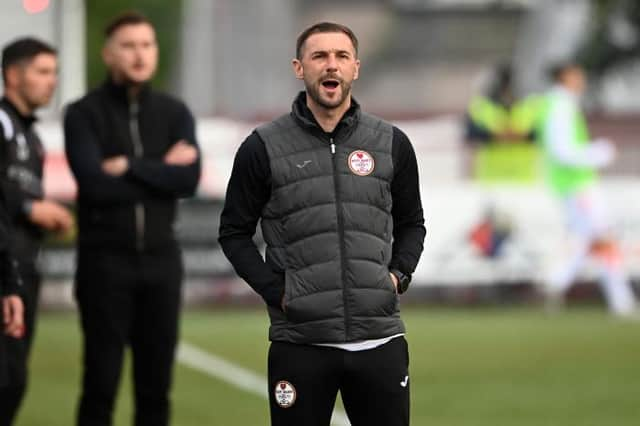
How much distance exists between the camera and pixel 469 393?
44.1 feet

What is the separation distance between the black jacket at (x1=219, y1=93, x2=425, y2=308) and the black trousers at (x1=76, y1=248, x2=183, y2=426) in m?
2.37

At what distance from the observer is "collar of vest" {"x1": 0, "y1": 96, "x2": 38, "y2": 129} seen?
1009cm

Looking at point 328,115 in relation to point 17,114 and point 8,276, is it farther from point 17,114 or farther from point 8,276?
point 17,114

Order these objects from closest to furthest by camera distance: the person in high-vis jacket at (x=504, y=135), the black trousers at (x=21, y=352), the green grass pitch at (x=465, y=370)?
the black trousers at (x=21, y=352), the green grass pitch at (x=465, y=370), the person in high-vis jacket at (x=504, y=135)

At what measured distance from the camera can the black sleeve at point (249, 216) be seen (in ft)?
24.6

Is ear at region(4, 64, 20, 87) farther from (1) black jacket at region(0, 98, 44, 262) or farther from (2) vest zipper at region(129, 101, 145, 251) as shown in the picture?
(2) vest zipper at region(129, 101, 145, 251)

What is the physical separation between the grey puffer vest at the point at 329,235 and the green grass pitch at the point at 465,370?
447 centimetres

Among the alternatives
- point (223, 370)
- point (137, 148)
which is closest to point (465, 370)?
point (223, 370)

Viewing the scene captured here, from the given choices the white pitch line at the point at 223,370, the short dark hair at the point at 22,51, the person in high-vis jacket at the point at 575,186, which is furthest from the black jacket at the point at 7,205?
the person in high-vis jacket at the point at 575,186

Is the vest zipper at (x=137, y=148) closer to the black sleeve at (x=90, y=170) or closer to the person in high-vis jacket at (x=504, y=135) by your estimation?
the black sleeve at (x=90, y=170)

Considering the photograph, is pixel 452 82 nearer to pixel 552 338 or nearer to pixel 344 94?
pixel 552 338

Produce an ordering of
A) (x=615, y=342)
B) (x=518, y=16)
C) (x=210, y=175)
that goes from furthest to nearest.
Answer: (x=518, y=16) < (x=210, y=175) < (x=615, y=342)

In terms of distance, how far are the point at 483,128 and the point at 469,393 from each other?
30.3 ft

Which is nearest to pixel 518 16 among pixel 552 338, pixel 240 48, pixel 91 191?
pixel 240 48
